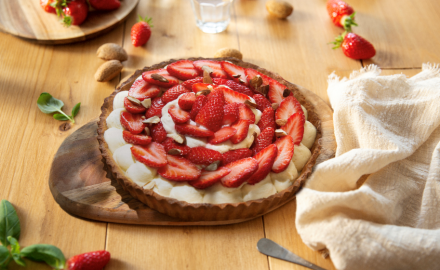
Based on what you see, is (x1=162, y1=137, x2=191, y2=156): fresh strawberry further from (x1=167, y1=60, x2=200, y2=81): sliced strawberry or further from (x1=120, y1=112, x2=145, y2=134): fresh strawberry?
(x1=167, y1=60, x2=200, y2=81): sliced strawberry

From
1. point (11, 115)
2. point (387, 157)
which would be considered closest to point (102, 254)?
point (11, 115)

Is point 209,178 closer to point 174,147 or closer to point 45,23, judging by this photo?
point 174,147

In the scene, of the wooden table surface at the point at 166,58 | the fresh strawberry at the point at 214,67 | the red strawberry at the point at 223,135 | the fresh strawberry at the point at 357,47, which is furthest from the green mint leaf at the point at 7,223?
the fresh strawberry at the point at 357,47

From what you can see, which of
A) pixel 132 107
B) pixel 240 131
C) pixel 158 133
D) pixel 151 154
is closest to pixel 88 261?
pixel 151 154

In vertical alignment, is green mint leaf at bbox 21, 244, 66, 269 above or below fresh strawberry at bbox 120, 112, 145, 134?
below

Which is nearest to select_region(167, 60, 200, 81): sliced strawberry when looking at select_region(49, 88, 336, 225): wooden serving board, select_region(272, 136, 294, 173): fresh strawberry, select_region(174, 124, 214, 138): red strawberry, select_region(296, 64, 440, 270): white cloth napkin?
select_region(174, 124, 214, 138): red strawberry

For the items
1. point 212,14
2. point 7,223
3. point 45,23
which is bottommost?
point 7,223

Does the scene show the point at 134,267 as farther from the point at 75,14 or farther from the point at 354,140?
the point at 75,14
